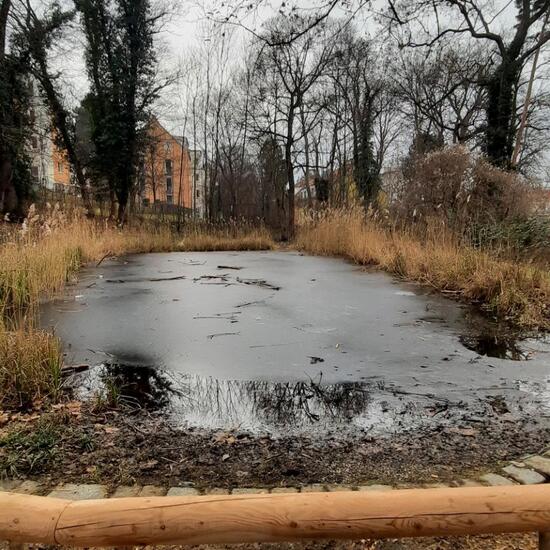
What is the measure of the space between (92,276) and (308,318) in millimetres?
4455

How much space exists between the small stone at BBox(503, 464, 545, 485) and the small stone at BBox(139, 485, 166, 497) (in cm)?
144

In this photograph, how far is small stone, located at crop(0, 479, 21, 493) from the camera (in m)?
1.69

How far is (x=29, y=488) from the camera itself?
5.53ft

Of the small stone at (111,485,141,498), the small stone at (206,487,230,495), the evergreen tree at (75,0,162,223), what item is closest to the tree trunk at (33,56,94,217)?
the evergreen tree at (75,0,162,223)

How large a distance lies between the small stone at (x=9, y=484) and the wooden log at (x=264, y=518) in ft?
3.00

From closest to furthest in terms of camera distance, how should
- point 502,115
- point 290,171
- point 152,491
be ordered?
point 152,491 → point 502,115 → point 290,171

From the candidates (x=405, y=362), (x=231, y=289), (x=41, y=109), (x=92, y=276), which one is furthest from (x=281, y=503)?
(x=41, y=109)

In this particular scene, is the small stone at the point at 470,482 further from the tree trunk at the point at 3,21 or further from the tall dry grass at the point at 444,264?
the tree trunk at the point at 3,21

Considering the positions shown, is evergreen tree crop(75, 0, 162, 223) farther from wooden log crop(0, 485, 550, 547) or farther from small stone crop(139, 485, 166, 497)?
wooden log crop(0, 485, 550, 547)

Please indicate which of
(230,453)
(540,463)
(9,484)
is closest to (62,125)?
(9,484)

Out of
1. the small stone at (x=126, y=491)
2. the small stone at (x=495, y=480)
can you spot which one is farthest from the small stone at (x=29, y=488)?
the small stone at (x=495, y=480)

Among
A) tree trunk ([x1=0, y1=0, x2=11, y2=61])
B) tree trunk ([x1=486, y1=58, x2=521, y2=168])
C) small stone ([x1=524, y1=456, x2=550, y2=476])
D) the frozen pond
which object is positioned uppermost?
tree trunk ([x1=0, y1=0, x2=11, y2=61])

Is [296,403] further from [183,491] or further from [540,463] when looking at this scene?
[540,463]

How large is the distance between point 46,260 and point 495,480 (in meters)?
5.81
